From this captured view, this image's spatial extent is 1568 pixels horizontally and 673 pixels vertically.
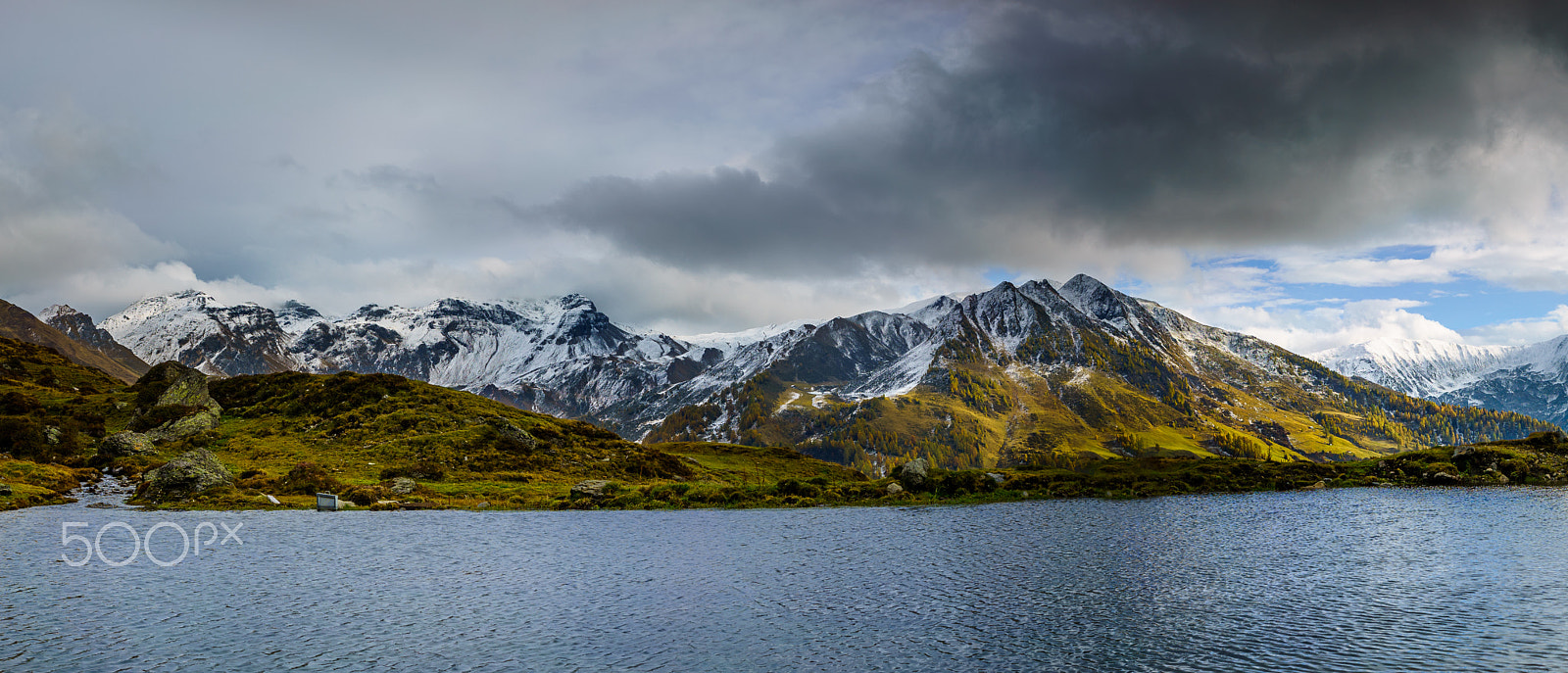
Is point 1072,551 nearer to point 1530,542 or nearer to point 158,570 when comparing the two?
point 1530,542

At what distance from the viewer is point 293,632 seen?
36812 mm

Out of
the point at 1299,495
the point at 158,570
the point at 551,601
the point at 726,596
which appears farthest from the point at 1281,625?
the point at 1299,495

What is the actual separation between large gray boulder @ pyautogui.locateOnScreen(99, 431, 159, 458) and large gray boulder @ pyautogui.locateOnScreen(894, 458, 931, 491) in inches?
4919

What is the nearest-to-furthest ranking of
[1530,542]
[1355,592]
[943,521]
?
[1355,592], [1530,542], [943,521]

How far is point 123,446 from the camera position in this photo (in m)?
122

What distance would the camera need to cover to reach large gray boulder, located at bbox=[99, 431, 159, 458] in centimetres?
12094

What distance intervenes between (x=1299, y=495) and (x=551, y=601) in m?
117

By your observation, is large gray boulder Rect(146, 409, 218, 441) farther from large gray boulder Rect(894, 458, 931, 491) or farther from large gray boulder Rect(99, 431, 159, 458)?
large gray boulder Rect(894, 458, 931, 491)

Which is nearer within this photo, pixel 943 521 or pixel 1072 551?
pixel 1072 551
